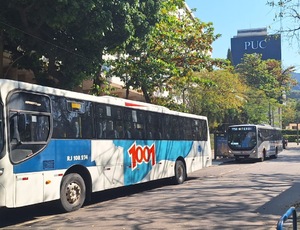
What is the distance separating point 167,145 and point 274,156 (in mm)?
21123

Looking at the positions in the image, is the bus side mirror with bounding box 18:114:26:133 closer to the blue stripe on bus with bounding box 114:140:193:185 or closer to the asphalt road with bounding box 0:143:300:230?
the asphalt road with bounding box 0:143:300:230

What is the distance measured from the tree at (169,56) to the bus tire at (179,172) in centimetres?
535

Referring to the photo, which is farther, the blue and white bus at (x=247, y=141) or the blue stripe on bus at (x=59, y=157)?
the blue and white bus at (x=247, y=141)

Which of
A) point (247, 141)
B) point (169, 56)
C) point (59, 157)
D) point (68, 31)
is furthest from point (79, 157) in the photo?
point (247, 141)

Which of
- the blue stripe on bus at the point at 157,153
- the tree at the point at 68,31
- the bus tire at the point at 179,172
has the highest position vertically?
the tree at the point at 68,31

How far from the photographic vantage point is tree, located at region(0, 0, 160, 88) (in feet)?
36.1

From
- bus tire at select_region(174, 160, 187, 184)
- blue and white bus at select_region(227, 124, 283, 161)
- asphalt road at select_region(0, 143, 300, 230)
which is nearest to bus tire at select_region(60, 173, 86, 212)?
asphalt road at select_region(0, 143, 300, 230)

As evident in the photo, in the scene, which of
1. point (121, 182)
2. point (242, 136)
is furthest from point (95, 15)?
point (242, 136)

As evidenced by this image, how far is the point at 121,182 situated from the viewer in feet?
38.8

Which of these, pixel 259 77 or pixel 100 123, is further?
pixel 259 77

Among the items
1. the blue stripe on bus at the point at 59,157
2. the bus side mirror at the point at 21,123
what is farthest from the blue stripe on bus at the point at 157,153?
the bus side mirror at the point at 21,123

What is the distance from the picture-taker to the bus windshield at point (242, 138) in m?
28.0

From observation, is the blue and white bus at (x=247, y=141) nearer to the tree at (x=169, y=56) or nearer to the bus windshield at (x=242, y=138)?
the bus windshield at (x=242, y=138)

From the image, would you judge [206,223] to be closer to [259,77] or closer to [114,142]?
[114,142]
